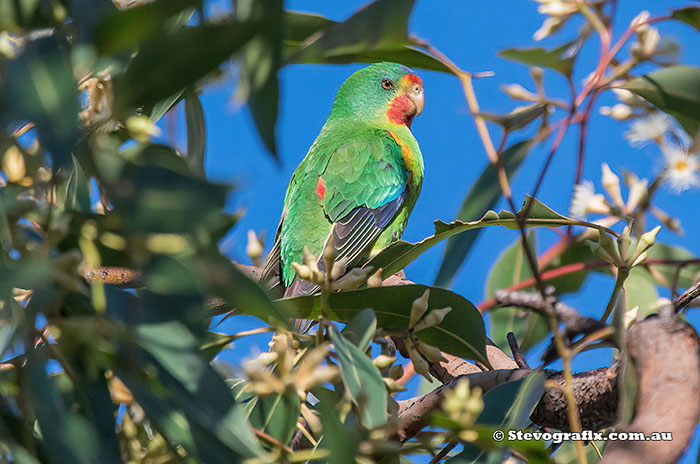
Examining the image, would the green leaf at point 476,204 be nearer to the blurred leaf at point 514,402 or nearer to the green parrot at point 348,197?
the blurred leaf at point 514,402

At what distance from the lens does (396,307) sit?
1380mm

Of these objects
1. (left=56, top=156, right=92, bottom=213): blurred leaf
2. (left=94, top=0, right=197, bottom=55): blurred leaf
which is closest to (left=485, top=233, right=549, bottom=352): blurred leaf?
(left=56, top=156, right=92, bottom=213): blurred leaf

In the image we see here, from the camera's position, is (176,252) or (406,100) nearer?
(176,252)

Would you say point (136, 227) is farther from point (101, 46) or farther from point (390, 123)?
point (390, 123)

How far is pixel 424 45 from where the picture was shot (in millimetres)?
1115

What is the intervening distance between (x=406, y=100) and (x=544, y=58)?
2.89m

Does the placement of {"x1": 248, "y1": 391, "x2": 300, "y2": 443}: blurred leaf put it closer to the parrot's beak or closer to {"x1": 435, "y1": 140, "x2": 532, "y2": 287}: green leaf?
{"x1": 435, "y1": 140, "x2": 532, "y2": 287}: green leaf

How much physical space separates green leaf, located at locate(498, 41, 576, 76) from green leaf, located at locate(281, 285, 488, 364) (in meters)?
0.46

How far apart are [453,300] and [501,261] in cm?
116

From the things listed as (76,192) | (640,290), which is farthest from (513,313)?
(76,192)

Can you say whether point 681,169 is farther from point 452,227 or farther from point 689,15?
point 452,227

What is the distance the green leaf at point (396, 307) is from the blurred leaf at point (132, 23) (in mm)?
698

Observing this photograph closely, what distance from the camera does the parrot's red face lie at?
12.8 ft

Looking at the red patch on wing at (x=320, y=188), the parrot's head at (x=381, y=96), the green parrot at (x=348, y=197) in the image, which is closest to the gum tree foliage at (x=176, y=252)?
the green parrot at (x=348, y=197)
